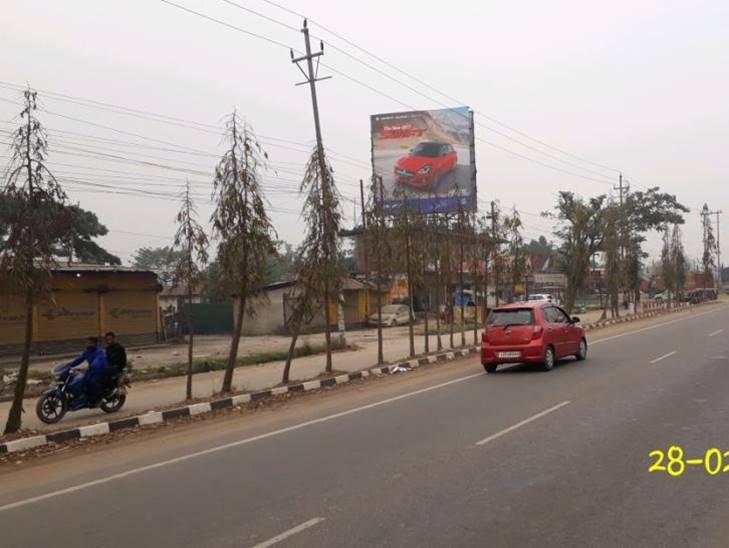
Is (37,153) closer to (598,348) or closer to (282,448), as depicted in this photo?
(282,448)

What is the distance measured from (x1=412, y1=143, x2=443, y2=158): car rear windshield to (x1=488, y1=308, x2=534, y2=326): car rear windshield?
900 inches

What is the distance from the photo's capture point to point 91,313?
88.8 ft

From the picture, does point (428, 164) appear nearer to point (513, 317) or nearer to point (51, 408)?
point (513, 317)

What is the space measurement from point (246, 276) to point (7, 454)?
5473 mm

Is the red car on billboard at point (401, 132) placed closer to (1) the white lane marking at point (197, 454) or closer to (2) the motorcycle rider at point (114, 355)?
(1) the white lane marking at point (197, 454)

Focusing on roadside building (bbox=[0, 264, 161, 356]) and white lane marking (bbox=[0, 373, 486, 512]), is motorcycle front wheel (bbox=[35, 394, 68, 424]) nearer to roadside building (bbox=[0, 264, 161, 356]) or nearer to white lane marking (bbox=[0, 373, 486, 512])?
white lane marking (bbox=[0, 373, 486, 512])

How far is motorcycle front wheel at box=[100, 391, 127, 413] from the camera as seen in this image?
12.0m

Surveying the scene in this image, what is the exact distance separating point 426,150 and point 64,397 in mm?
29052

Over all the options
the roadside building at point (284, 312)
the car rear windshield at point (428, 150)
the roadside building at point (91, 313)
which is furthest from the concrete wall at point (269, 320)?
the car rear windshield at point (428, 150)

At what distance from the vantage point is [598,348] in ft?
67.4

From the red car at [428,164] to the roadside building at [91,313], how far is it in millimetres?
15387

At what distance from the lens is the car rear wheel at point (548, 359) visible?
1506cm

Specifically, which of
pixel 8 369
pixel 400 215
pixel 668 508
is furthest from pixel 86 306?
pixel 668 508

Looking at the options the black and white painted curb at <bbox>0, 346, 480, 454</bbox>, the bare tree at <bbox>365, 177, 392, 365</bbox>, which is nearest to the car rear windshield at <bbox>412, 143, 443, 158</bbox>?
the bare tree at <bbox>365, 177, 392, 365</bbox>
